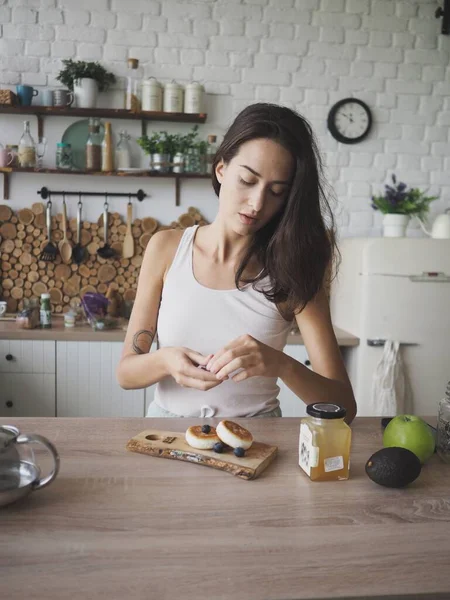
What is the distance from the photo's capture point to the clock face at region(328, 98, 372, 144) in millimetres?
3494

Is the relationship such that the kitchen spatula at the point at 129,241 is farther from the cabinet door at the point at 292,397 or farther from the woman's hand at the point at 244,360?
the woman's hand at the point at 244,360

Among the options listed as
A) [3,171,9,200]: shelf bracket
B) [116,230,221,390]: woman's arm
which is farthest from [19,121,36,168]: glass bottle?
[116,230,221,390]: woman's arm

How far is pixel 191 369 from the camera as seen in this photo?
1.25 metres

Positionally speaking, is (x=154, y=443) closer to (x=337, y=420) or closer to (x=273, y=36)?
(x=337, y=420)

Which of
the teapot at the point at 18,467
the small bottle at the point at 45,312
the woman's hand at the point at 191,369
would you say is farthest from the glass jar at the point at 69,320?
the teapot at the point at 18,467

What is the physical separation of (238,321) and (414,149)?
2.51 metres

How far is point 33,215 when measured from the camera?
3.44m

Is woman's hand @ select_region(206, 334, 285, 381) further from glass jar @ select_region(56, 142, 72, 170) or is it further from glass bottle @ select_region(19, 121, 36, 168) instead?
glass bottle @ select_region(19, 121, 36, 168)

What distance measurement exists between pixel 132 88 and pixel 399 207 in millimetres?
1692

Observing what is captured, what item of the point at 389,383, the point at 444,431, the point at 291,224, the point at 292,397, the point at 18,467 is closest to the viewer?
the point at 18,467

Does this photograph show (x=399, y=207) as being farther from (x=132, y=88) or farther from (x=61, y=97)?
(x=61, y=97)

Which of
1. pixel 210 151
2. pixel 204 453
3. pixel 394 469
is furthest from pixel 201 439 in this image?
pixel 210 151

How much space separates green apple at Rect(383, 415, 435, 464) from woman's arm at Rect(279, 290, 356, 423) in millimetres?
216

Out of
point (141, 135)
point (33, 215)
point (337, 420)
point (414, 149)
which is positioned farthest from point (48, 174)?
point (337, 420)
